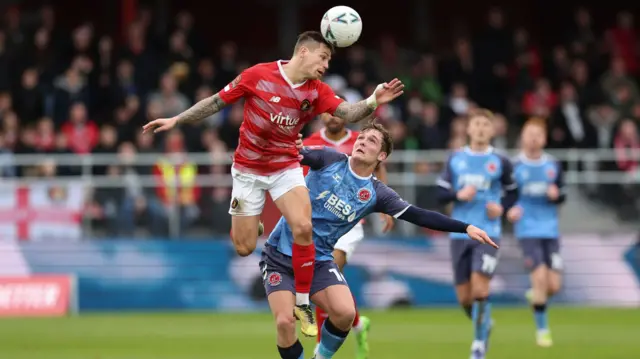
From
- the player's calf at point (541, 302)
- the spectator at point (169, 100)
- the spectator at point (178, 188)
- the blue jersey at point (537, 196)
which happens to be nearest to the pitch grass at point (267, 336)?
the player's calf at point (541, 302)

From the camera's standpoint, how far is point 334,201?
36.2 ft

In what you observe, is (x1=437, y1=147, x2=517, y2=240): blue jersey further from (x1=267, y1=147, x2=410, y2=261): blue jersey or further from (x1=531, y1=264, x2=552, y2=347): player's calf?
(x1=267, y1=147, x2=410, y2=261): blue jersey

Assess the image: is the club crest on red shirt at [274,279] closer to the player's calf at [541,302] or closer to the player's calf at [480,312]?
the player's calf at [480,312]

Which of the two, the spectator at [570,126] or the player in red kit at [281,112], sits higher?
the player in red kit at [281,112]

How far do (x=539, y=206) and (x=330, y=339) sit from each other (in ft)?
19.9

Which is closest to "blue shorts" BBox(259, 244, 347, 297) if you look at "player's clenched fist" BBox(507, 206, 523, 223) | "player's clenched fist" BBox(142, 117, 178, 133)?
"player's clenched fist" BBox(142, 117, 178, 133)

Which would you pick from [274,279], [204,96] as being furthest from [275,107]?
[204,96]

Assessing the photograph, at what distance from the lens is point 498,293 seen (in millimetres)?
21234

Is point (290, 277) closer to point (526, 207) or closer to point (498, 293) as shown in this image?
point (526, 207)

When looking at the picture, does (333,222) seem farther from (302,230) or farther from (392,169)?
(392,169)

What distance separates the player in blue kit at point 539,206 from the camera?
1603 cm

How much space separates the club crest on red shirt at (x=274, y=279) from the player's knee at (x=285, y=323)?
347 mm

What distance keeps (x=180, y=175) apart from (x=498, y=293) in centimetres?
530

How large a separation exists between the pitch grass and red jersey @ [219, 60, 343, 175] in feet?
9.88
